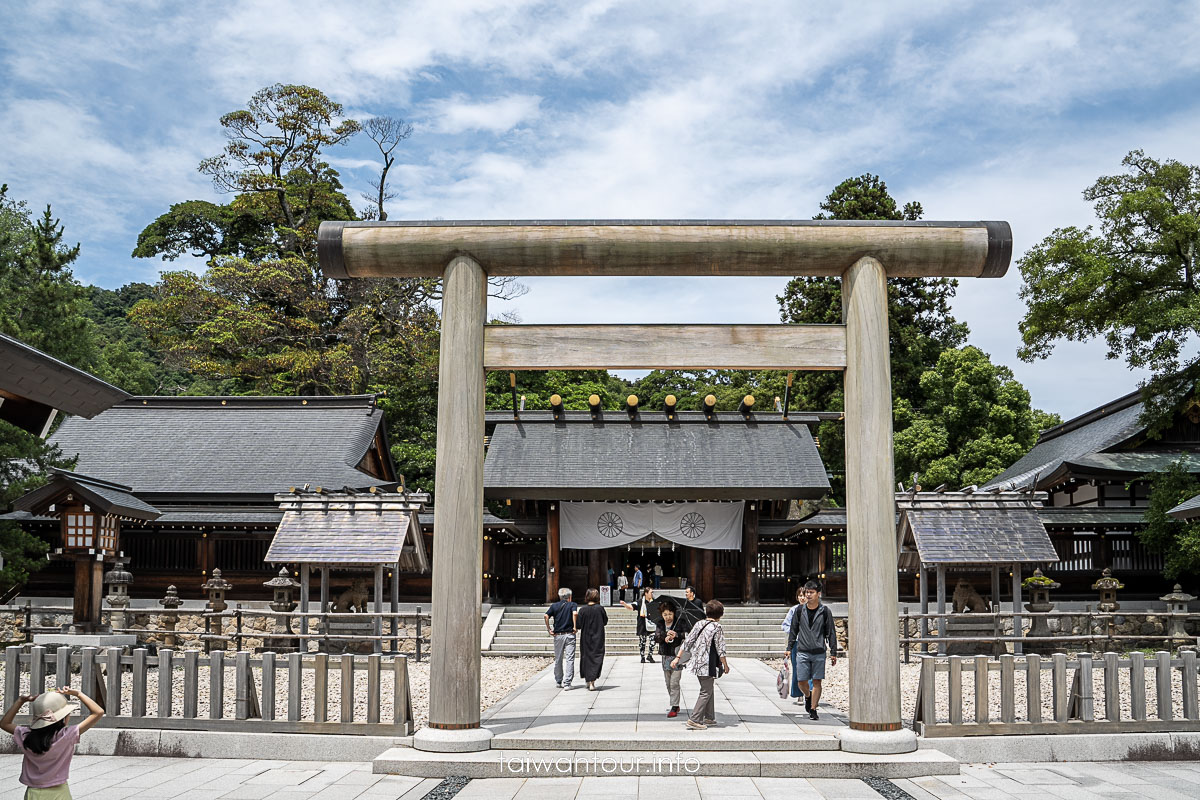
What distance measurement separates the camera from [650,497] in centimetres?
2492

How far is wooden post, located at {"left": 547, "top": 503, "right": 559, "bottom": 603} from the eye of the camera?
24984 mm

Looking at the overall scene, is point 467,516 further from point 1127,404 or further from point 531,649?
point 1127,404

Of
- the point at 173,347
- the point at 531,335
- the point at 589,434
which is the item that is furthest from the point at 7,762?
the point at 173,347

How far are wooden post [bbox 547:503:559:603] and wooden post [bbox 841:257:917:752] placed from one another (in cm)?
1637

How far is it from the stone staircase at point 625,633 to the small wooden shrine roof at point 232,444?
20.7 ft

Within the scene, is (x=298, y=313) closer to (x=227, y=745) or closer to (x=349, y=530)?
(x=349, y=530)

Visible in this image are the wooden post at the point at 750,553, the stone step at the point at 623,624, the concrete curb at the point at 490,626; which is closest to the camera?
the concrete curb at the point at 490,626

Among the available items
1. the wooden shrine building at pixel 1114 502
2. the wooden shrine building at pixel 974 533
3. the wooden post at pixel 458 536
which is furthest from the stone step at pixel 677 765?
the wooden shrine building at pixel 1114 502

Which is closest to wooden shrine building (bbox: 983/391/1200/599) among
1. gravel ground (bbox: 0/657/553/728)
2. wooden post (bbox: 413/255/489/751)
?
gravel ground (bbox: 0/657/553/728)

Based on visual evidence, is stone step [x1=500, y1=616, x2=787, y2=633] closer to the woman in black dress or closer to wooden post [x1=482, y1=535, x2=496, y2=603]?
wooden post [x1=482, y1=535, x2=496, y2=603]

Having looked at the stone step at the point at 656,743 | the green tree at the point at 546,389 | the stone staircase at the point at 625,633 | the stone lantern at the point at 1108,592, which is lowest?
the stone staircase at the point at 625,633

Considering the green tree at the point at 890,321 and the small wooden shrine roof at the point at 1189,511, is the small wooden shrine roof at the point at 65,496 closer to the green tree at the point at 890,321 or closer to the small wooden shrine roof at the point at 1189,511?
the small wooden shrine roof at the point at 1189,511

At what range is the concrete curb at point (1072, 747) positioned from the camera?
904 cm

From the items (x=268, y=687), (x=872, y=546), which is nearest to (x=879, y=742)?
(x=872, y=546)
